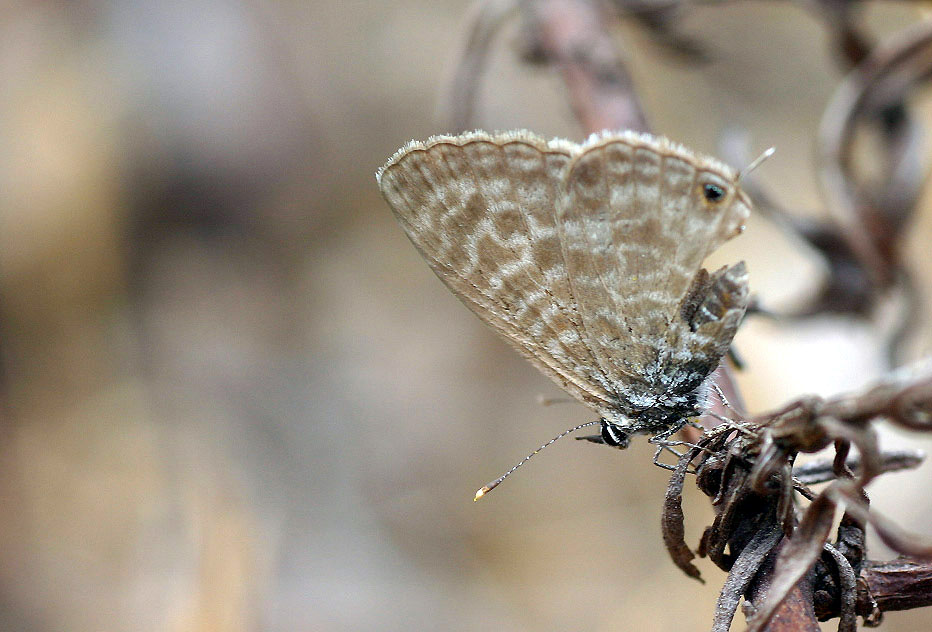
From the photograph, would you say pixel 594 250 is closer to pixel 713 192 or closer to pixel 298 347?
pixel 713 192

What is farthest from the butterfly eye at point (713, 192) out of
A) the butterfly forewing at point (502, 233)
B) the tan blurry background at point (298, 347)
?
the tan blurry background at point (298, 347)

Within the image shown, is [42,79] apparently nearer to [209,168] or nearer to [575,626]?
[209,168]

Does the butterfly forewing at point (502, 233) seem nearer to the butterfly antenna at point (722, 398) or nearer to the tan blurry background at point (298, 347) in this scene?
the butterfly antenna at point (722, 398)

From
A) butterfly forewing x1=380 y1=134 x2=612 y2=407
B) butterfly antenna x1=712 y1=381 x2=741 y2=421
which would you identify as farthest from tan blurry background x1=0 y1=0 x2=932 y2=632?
butterfly antenna x1=712 y1=381 x2=741 y2=421

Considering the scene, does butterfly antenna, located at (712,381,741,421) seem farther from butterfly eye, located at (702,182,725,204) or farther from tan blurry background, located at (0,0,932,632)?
tan blurry background, located at (0,0,932,632)

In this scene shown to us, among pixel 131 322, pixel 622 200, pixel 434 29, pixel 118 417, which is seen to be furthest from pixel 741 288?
pixel 434 29

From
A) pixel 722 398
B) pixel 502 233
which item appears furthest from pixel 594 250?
pixel 722 398
